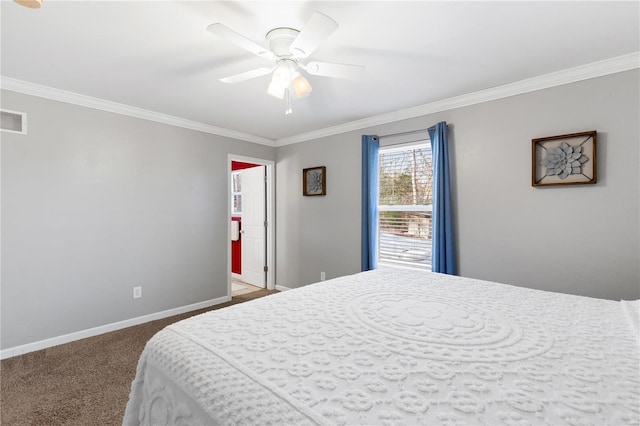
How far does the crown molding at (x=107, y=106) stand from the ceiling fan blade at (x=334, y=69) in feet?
7.61

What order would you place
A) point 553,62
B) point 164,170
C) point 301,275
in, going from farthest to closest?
1. point 301,275
2. point 164,170
3. point 553,62

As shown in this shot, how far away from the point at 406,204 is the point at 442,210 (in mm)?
516

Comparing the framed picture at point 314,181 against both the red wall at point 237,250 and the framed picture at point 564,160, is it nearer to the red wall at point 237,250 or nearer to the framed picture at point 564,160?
the red wall at point 237,250

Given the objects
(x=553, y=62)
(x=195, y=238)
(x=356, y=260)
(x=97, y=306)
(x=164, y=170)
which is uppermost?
(x=553, y=62)

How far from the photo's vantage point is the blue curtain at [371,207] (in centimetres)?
359

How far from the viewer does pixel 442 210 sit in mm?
3049

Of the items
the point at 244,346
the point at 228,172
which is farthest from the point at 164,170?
the point at 244,346

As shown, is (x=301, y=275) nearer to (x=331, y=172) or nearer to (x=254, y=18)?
(x=331, y=172)

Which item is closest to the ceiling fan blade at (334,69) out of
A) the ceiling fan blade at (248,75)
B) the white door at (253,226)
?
the ceiling fan blade at (248,75)

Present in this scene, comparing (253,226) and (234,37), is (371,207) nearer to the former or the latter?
(253,226)

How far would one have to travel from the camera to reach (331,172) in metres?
4.07

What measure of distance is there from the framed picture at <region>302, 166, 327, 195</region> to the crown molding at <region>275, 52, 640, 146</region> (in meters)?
0.56

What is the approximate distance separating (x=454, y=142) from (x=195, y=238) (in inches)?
125

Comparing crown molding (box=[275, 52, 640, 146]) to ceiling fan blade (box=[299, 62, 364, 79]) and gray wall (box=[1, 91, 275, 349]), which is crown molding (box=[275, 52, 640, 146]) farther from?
gray wall (box=[1, 91, 275, 349])
